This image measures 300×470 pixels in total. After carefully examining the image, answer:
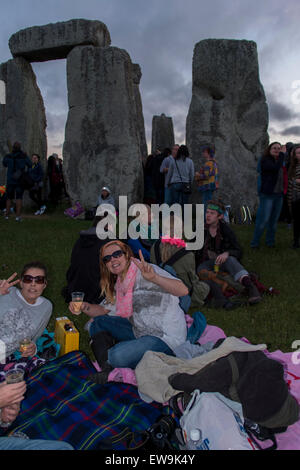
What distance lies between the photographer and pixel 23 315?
118 inches

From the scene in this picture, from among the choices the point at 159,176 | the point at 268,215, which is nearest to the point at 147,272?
the point at 268,215

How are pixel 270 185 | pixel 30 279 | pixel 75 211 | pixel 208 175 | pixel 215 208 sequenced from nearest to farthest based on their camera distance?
1. pixel 30 279
2. pixel 215 208
3. pixel 270 185
4. pixel 208 175
5. pixel 75 211

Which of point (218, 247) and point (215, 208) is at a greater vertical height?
point (215, 208)

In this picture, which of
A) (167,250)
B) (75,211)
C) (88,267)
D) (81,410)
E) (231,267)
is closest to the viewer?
(81,410)

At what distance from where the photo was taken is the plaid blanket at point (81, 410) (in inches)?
86.8

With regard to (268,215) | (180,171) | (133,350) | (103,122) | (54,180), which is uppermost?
(103,122)

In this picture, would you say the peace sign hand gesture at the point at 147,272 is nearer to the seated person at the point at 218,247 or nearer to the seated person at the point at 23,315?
the seated person at the point at 23,315

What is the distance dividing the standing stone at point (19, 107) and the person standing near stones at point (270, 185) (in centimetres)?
825

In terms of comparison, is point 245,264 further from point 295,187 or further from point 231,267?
point 295,187

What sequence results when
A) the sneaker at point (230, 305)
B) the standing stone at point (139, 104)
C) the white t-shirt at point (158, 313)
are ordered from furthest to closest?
1. the standing stone at point (139, 104)
2. the sneaker at point (230, 305)
3. the white t-shirt at point (158, 313)

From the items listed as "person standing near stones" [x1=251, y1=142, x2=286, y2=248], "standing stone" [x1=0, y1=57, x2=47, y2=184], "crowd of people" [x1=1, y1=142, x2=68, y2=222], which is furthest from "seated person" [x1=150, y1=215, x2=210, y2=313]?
"standing stone" [x1=0, y1=57, x2=47, y2=184]

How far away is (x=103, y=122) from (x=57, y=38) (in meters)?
2.97

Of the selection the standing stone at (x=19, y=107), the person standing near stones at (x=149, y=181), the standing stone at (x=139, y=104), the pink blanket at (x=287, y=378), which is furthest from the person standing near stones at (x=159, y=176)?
the pink blanket at (x=287, y=378)
